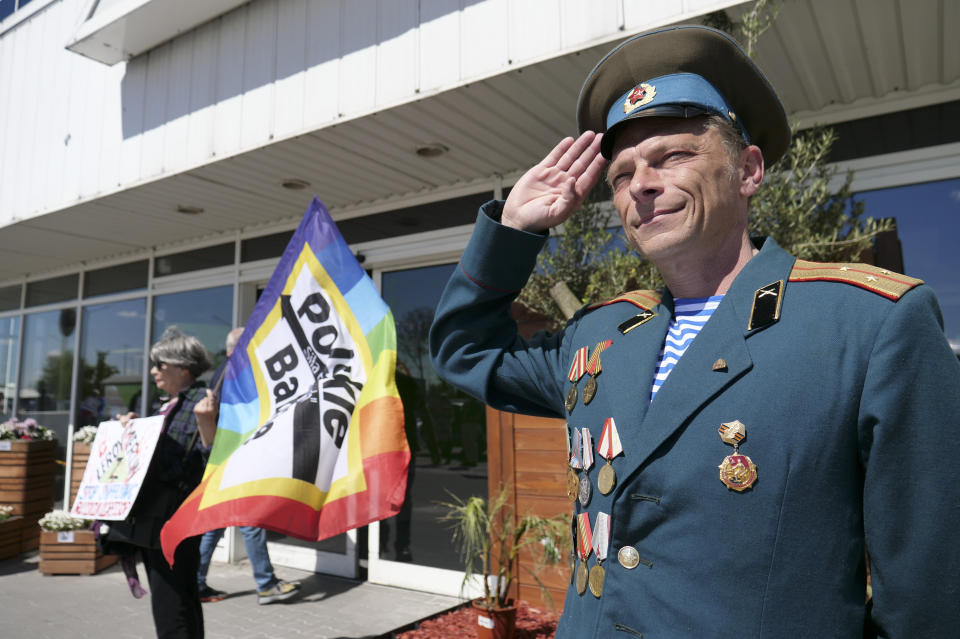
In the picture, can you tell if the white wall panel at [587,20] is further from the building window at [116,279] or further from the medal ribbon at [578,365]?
the building window at [116,279]

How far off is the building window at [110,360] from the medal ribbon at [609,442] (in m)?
7.84

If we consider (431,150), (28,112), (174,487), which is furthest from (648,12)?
(28,112)

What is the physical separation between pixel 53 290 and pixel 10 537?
3.55 m

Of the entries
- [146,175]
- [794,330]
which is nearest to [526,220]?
[794,330]

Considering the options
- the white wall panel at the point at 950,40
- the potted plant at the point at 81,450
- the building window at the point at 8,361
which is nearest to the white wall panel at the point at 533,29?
the white wall panel at the point at 950,40

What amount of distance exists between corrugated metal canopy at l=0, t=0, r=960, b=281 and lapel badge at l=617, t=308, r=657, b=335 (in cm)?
233

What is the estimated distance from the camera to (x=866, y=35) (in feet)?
10.7

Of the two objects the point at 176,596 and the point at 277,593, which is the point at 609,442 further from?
the point at 277,593

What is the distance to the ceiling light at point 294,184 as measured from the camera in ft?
17.6

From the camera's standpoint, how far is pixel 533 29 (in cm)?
346

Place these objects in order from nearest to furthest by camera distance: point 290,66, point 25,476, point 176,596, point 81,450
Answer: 1. point 176,596
2. point 290,66
3. point 81,450
4. point 25,476

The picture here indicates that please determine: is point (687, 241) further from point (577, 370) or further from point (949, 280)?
point (949, 280)

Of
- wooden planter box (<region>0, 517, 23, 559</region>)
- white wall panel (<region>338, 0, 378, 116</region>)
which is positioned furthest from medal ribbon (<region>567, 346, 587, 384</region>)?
wooden planter box (<region>0, 517, 23, 559</region>)

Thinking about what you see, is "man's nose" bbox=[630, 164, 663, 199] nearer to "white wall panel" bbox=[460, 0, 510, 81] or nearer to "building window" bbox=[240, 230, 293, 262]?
"white wall panel" bbox=[460, 0, 510, 81]
